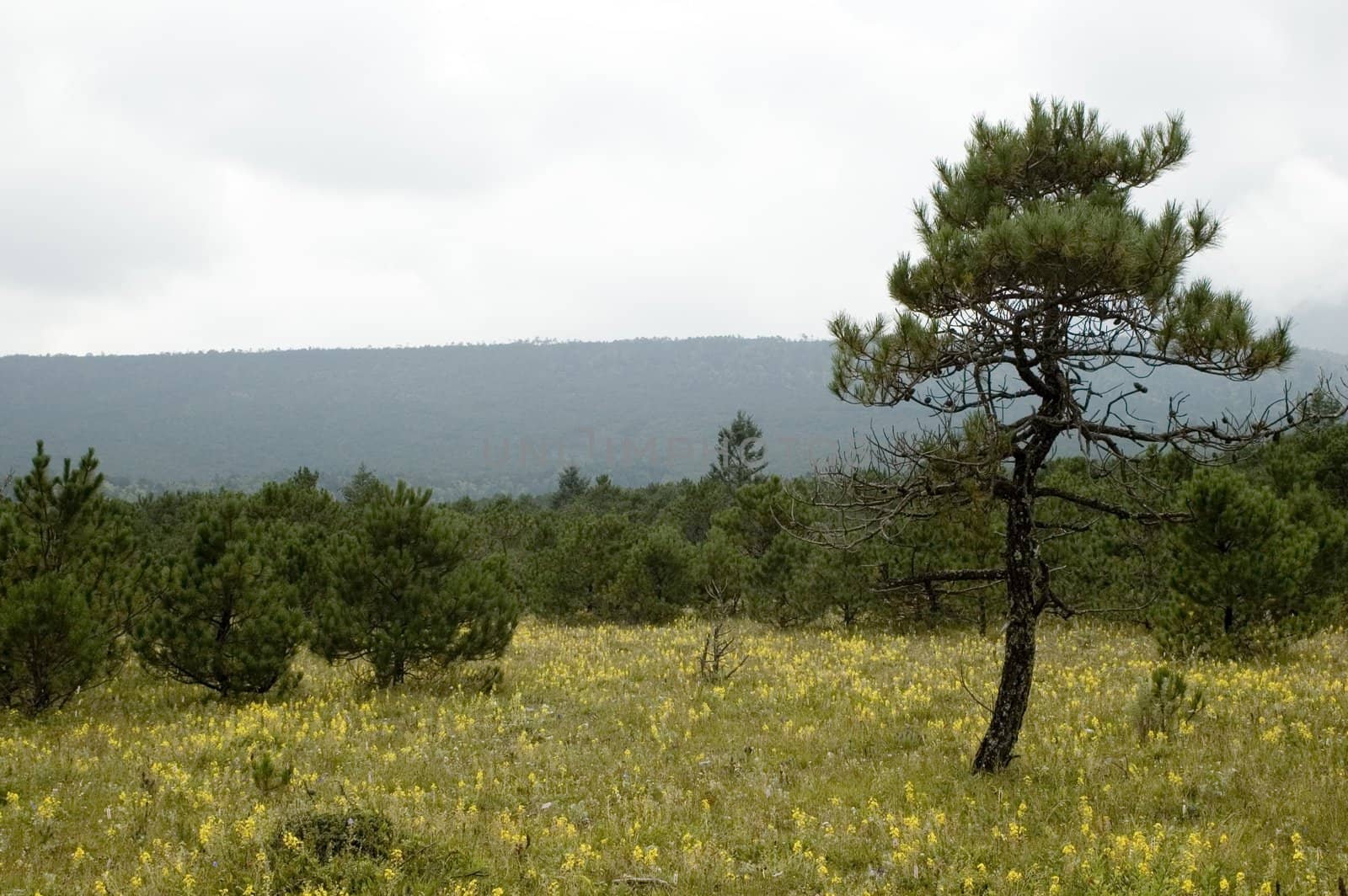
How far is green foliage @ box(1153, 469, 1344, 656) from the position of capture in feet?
42.1

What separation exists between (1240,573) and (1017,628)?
8.05 metres

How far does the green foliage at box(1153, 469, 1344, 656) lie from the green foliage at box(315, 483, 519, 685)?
464 inches

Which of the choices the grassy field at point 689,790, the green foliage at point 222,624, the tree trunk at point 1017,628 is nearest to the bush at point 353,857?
the grassy field at point 689,790

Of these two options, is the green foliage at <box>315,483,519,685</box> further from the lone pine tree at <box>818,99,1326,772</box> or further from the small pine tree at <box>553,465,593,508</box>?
the small pine tree at <box>553,465,593,508</box>

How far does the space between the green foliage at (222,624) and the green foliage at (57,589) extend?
881 mm

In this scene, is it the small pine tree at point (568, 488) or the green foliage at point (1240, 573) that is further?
the small pine tree at point (568, 488)

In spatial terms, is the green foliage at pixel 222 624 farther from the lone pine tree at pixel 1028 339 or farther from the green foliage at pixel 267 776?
the lone pine tree at pixel 1028 339

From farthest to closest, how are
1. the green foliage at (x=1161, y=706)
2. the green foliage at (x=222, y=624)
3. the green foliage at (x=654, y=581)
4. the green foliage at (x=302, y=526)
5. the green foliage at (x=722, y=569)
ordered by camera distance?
the green foliage at (x=654, y=581)
the green foliage at (x=722, y=569)
the green foliage at (x=302, y=526)
the green foliage at (x=222, y=624)
the green foliage at (x=1161, y=706)

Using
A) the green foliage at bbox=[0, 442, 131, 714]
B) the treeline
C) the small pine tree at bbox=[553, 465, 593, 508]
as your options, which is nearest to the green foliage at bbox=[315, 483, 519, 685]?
the treeline

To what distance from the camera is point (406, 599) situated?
1305cm

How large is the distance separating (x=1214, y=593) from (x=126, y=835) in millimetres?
15340

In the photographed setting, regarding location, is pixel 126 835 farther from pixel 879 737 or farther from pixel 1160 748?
pixel 1160 748

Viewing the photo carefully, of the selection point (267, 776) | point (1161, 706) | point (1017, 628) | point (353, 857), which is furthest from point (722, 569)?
point (353, 857)

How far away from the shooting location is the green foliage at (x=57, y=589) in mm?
10977
